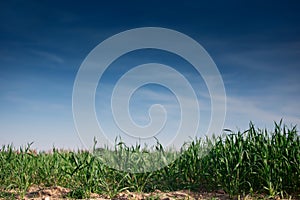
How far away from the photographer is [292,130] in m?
5.31

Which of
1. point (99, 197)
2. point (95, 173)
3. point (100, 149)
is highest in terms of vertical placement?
point (100, 149)

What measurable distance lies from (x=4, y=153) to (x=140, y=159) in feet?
9.65

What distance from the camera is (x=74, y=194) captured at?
15.3ft

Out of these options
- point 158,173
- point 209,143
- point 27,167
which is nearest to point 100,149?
point 158,173

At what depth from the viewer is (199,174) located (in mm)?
5066

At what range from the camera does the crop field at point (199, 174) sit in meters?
4.72

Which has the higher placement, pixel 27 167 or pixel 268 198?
pixel 27 167

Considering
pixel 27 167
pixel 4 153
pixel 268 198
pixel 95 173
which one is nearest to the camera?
pixel 268 198

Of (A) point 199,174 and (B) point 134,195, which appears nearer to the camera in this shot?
(B) point 134,195

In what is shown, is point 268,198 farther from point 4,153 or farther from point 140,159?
point 4,153

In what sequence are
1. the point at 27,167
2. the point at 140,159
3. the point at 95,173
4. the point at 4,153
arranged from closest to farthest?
the point at 95,173 < the point at 140,159 < the point at 27,167 < the point at 4,153

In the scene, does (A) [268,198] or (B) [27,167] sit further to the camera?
(B) [27,167]

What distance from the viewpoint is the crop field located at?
4.72m

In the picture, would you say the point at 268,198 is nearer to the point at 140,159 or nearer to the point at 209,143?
the point at 209,143
